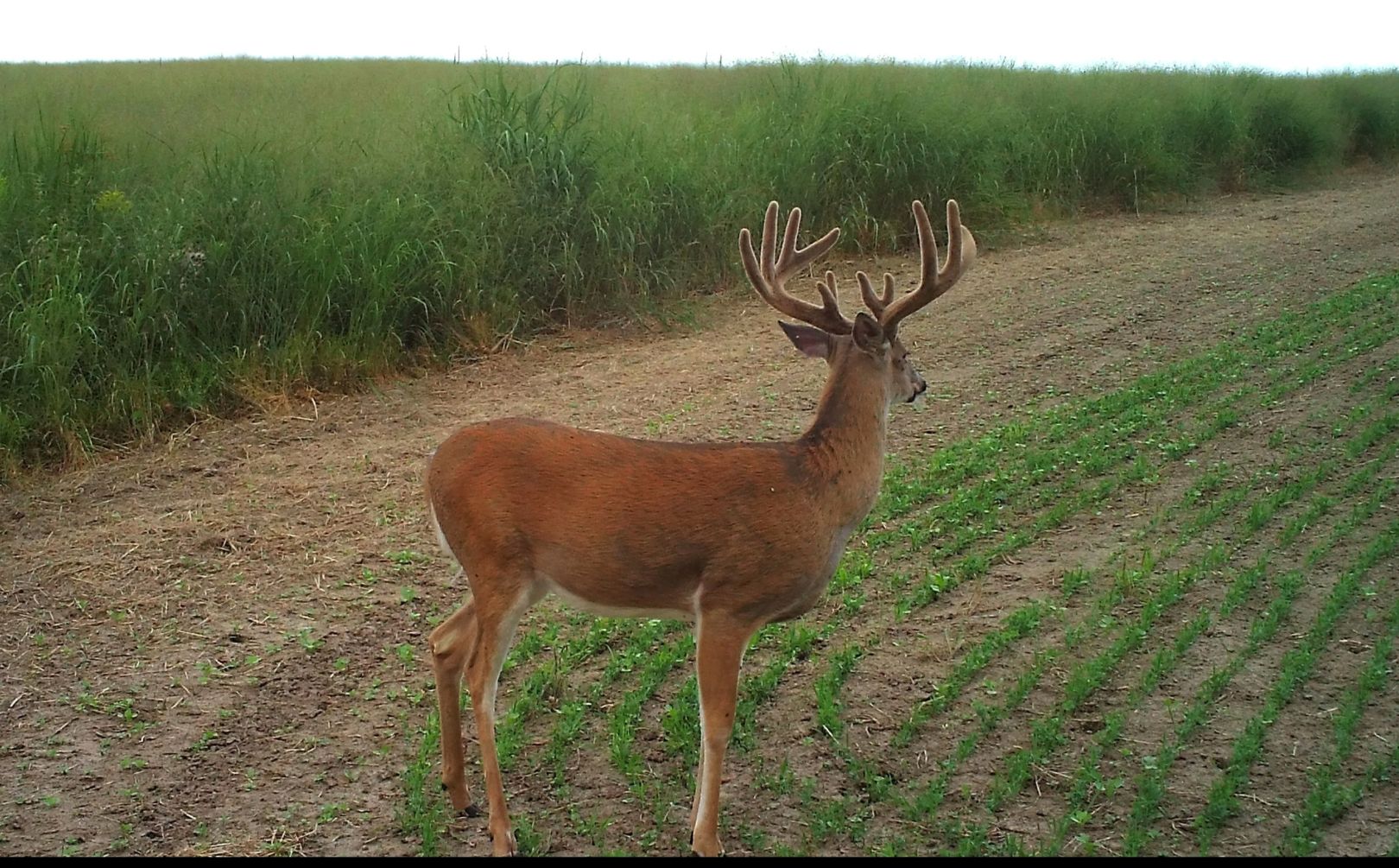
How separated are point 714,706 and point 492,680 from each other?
0.66 meters

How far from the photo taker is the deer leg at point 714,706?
3.93 meters

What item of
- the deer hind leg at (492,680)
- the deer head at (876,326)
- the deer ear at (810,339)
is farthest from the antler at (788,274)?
the deer hind leg at (492,680)

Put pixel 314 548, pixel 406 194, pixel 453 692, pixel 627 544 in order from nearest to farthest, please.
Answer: pixel 627 544
pixel 453 692
pixel 314 548
pixel 406 194

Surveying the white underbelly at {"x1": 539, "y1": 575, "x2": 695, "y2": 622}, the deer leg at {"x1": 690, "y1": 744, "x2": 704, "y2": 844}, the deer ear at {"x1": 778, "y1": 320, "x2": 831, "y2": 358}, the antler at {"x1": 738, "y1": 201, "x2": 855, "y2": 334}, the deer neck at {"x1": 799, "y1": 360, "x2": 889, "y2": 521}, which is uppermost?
the antler at {"x1": 738, "y1": 201, "x2": 855, "y2": 334}

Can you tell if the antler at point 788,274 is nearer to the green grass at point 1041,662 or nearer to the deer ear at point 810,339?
the deer ear at point 810,339

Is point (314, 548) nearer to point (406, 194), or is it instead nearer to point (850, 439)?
point (850, 439)

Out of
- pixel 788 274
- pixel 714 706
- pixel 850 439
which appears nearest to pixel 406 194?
pixel 788 274

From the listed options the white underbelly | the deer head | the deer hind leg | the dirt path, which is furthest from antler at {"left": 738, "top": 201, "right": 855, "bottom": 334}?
the dirt path

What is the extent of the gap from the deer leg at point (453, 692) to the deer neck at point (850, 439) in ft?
3.93

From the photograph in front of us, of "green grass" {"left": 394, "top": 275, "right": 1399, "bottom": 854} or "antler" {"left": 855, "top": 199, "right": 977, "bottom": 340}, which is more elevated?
"antler" {"left": 855, "top": 199, "right": 977, "bottom": 340}

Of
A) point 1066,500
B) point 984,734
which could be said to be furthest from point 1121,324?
point 984,734

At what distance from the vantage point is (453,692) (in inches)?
166

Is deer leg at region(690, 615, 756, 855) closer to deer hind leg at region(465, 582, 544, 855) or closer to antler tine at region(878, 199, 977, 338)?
deer hind leg at region(465, 582, 544, 855)

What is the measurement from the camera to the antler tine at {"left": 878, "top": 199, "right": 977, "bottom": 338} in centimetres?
466
